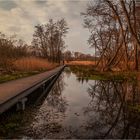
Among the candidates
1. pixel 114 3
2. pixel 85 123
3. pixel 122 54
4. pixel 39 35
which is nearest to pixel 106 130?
pixel 85 123

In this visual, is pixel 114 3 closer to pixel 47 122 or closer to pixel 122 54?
pixel 122 54

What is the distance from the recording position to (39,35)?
6353cm

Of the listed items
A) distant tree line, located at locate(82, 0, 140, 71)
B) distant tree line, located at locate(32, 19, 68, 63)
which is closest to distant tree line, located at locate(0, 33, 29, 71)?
distant tree line, located at locate(82, 0, 140, 71)

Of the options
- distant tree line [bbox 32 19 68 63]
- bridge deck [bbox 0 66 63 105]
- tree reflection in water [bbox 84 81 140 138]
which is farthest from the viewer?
distant tree line [bbox 32 19 68 63]

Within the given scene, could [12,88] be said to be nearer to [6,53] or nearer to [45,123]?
[45,123]

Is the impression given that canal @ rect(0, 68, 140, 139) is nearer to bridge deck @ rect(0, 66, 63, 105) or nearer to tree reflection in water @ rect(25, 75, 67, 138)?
tree reflection in water @ rect(25, 75, 67, 138)

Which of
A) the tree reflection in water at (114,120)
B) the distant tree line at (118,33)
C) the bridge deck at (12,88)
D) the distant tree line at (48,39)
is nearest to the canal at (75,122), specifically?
the tree reflection in water at (114,120)

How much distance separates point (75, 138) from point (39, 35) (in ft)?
192

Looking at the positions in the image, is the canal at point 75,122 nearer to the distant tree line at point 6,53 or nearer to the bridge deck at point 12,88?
the bridge deck at point 12,88

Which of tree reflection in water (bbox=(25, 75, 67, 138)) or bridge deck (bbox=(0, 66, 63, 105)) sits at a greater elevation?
bridge deck (bbox=(0, 66, 63, 105))

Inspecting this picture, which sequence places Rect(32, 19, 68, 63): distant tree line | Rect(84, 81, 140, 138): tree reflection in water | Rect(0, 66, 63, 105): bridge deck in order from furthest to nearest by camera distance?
Rect(32, 19, 68, 63): distant tree line, Rect(0, 66, 63, 105): bridge deck, Rect(84, 81, 140, 138): tree reflection in water

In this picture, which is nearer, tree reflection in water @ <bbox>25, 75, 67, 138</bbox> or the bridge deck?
tree reflection in water @ <bbox>25, 75, 67, 138</bbox>

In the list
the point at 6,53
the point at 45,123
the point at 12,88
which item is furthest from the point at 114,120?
the point at 6,53

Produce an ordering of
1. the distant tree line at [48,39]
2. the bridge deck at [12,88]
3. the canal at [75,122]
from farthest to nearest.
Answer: the distant tree line at [48,39] → the bridge deck at [12,88] → the canal at [75,122]
